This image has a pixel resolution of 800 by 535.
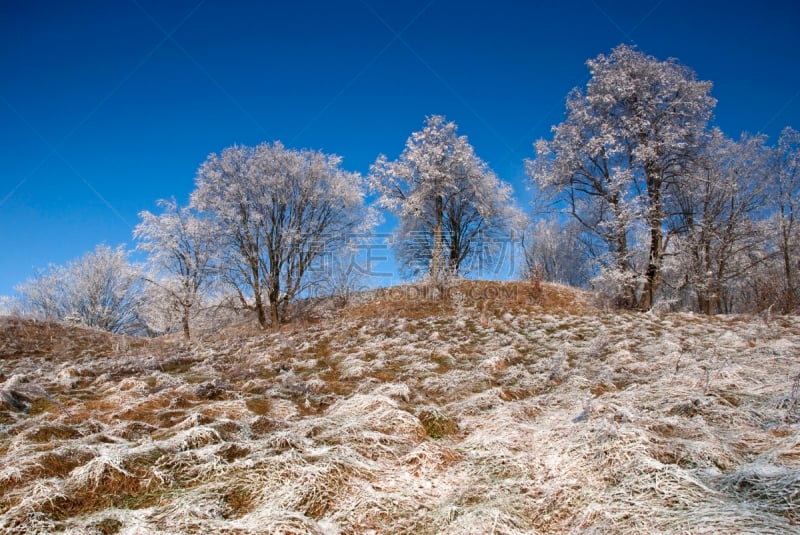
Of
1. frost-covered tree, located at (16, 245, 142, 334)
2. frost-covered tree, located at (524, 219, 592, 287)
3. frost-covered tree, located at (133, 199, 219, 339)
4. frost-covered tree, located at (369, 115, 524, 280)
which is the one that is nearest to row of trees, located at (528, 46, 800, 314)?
frost-covered tree, located at (369, 115, 524, 280)

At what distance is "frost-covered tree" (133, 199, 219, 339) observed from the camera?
2334 centimetres

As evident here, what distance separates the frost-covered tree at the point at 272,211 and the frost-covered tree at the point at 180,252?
4.22ft

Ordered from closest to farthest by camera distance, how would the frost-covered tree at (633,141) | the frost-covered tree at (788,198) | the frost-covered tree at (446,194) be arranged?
the frost-covered tree at (633,141), the frost-covered tree at (788,198), the frost-covered tree at (446,194)

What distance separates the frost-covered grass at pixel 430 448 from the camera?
9.34ft

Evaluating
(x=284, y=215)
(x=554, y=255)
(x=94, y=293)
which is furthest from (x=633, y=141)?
(x=94, y=293)

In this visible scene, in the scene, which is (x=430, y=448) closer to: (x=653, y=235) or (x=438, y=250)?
(x=653, y=235)

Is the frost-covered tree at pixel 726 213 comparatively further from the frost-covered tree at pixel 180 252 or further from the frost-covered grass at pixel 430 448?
the frost-covered tree at pixel 180 252

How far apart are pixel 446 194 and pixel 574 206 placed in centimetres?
793

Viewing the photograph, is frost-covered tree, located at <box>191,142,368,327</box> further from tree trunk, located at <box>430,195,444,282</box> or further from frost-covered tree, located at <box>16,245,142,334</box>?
frost-covered tree, located at <box>16,245,142,334</box>

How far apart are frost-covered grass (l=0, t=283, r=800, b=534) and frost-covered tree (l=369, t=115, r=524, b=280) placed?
51.6 ft

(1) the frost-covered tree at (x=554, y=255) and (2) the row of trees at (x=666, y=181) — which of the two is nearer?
(2) the row of trees at (x=666, y=181)

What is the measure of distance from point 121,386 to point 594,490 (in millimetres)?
7990

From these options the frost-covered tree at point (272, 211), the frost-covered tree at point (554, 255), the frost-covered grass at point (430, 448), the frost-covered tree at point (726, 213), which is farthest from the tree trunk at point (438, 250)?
the frost-covered tree at point (554, 255)

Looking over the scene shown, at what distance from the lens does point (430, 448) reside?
4.09 meters
